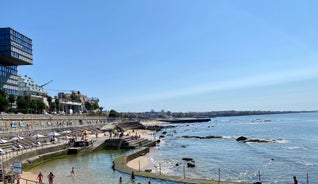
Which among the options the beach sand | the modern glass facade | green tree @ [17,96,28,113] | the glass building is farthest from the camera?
green tree @ [17,96,28,113]

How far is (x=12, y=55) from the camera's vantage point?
99.8 meters

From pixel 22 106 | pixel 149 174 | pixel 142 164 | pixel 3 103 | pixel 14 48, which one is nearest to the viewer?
pixel 149 174

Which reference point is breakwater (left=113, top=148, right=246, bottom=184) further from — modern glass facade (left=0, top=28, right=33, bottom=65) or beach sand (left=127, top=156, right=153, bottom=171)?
modern glass facade (left=0, top=28, right=33, bottom=65)

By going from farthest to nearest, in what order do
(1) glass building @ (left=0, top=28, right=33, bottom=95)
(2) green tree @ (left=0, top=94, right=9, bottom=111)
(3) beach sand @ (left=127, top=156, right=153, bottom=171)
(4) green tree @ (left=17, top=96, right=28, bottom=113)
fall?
(4) green tree @ (left=17, top=96, right=28, bottom=113)
(1) glass building @ (left=0, top=28, right=33, bottom=95)
(2) green tree @ (left=0, top=94, right=9, bottom=111)
(3) beach sand @ (left=127, top=156, right=153, bottom=171)

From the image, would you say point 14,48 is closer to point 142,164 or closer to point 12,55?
point 12,55

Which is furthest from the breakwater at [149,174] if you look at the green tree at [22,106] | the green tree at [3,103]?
the green tree at [22,106]

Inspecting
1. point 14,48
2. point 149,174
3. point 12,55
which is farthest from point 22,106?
point 149,174

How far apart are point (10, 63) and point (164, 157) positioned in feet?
241

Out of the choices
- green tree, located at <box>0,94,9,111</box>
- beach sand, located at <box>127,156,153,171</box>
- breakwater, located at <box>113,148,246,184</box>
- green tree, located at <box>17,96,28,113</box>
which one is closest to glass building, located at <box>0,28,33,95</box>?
green tree, located at <box>17,96,28,113</box>

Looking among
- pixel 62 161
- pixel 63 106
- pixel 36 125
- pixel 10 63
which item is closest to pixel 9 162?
pixel 62 161

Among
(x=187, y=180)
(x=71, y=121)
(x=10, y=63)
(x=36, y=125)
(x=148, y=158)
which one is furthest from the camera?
(x=10, y=63)

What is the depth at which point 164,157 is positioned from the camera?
5462 cm

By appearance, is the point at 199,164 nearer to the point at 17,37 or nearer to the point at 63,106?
the point at 17,37

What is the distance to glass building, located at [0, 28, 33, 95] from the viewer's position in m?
99.2
